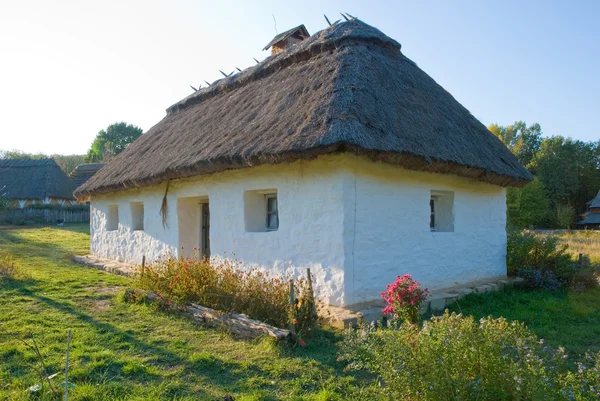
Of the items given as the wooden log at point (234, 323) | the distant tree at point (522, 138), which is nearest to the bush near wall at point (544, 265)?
the wooden log at point (234, 323)

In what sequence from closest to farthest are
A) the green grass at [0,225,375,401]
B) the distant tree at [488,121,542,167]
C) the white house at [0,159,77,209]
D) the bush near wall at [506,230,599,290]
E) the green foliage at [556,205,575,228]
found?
the green grass at [0,225,375,401] < the bush near wall at [506,230,599,290] < the white house at [0,159,77,209] < the green foliage at [556,205,575,228] < the distant tree at [488,121,542,167]

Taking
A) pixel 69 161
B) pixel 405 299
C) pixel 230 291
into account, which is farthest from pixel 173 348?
pixel 69 161

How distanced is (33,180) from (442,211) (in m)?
28.3

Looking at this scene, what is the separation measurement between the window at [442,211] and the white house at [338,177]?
2cm

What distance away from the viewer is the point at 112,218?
470 inches

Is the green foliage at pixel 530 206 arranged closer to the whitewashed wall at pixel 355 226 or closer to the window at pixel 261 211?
the whitewashed wall at pixel 355 226

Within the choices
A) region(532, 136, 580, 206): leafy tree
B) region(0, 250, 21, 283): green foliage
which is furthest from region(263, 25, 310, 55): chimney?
region(532, 136, 580, 206): leafy tree

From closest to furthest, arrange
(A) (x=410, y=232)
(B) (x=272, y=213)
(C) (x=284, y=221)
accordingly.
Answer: (C) (x=284, y=221) → (A) (x=410, y=232) → (B) (x=272, y=213)

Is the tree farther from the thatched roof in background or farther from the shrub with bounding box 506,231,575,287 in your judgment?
the shrub with bounding box 506,231,575,287

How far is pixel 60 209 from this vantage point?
26828 millimetres

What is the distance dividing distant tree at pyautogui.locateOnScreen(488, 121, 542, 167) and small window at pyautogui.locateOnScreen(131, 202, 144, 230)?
121 feet

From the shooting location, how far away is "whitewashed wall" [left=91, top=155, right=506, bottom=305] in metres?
5.91

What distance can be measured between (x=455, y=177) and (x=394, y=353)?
504cm

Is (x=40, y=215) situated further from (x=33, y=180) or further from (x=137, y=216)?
(x=137, y=216)
